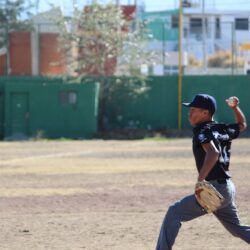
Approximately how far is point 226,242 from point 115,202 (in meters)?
4.52

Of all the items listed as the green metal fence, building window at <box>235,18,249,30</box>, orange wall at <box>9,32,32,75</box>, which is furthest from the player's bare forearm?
building window at <box>235,18,249,30</box>

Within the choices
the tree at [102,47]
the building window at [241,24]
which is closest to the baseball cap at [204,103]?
the tree at [102,47]

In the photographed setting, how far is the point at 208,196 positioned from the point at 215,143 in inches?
21.3

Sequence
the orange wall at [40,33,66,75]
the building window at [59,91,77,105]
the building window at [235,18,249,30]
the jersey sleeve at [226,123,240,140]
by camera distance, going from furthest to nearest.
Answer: the building window at [235,18,249,30] < the orange wall at [40,33,66,75] < the building window at [59,91,77,105] < the jersey sleeve at [226,123,240,140]

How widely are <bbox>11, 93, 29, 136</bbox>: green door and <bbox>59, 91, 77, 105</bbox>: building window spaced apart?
148 cm

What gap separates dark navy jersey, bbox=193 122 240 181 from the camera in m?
8.40

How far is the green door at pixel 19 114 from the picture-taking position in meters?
36.3

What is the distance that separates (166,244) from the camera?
8.58 metres

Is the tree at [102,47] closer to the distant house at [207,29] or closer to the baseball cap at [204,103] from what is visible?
the distant house at [207,29]

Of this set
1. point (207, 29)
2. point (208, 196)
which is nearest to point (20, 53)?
point (207, 29)

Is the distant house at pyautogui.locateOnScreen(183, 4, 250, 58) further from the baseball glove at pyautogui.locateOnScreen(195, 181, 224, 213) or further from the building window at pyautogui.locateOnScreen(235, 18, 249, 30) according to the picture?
the baseball glove at pyautogui.locateOnScreen(195, 181, 224, 213)

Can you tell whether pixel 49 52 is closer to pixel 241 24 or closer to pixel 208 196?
pixel 241 24

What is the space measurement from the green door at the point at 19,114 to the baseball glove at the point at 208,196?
28364 mm

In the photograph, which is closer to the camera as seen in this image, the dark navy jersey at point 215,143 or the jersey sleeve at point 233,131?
the dark navy jersey at point 215,143
